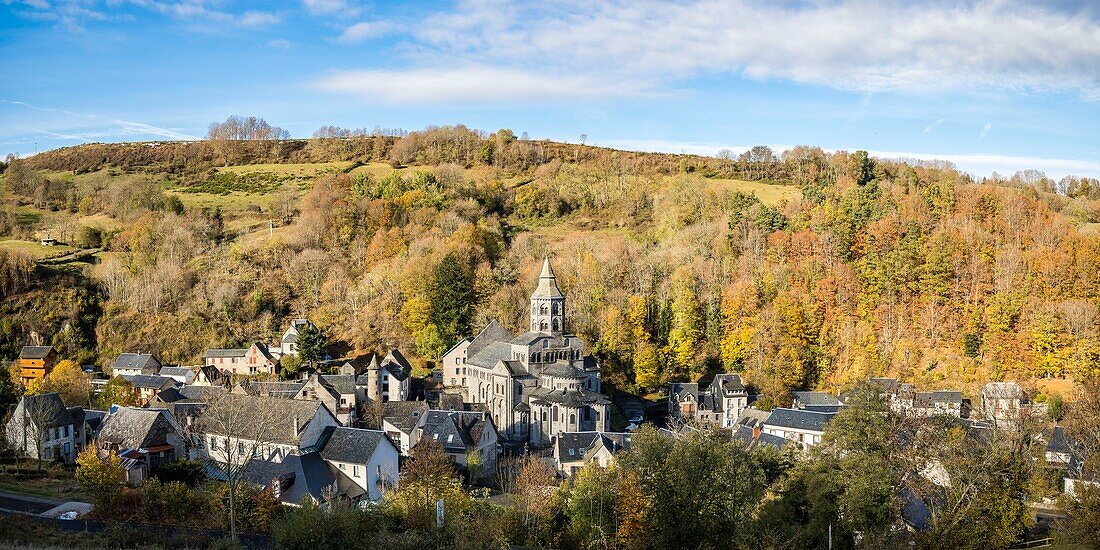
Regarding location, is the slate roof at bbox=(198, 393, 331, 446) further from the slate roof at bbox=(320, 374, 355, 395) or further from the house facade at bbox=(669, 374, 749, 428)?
the house facade at bbox=(669, 374, 749, 428)

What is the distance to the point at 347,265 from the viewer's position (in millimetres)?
71438

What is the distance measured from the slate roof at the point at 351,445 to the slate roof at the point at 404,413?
252 inches

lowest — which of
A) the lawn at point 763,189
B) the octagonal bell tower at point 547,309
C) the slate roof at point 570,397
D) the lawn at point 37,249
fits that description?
the slate roof at point 570,397

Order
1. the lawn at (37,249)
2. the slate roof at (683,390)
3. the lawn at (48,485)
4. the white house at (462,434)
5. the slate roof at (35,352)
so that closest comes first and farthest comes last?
1. the lawn at (48,485)
2. the white house at (462,434)
3. the slate roof at (683,390)
4. the slate roof at (35,352)
5. the lawn at (37,249)

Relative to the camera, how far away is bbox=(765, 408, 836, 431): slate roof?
142 ft

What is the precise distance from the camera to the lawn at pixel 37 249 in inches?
2744

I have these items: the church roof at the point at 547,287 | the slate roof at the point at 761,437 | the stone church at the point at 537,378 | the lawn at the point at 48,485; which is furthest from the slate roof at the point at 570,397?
the lawn at the point at 48,485

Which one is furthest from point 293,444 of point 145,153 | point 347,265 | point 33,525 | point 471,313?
point 145,153

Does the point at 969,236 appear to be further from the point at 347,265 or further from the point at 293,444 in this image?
the point at 347,265

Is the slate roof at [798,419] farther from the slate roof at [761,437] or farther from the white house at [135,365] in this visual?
the white house at [135,365]

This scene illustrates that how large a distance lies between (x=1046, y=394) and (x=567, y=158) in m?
67.2

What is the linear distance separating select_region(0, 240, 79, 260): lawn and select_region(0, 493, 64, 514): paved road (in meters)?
45.0

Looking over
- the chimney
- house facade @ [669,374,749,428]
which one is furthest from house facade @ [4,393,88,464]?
house facade @ [669,374,749,428]

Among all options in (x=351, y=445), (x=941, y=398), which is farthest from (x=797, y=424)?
(x=351, y=445)
